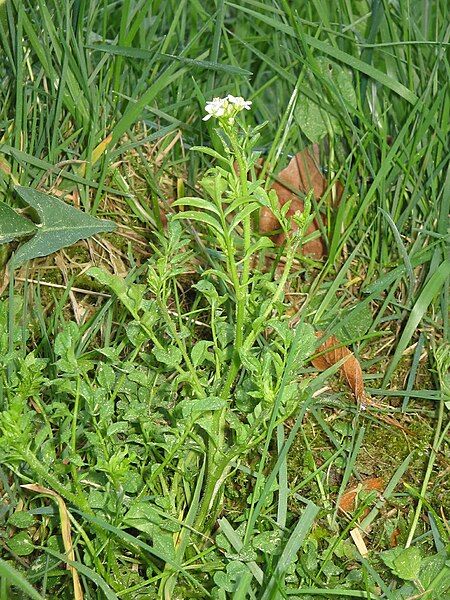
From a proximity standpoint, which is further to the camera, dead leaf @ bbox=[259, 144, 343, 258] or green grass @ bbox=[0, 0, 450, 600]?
dead leaf @ bbox=[259, 144, 343, 258]

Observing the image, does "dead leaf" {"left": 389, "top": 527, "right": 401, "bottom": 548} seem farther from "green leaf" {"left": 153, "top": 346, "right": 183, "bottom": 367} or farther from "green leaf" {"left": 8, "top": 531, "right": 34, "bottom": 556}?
"green leaf" {"left": 8, "top": 531, "right": 34, "bottom": 556}

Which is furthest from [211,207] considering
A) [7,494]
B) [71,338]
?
[7,494]

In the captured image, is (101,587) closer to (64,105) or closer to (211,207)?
(211,207)

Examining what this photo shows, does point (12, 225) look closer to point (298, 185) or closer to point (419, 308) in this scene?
point (298, 185)

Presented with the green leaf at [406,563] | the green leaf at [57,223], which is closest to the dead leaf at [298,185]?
the green leaf at [57,223]

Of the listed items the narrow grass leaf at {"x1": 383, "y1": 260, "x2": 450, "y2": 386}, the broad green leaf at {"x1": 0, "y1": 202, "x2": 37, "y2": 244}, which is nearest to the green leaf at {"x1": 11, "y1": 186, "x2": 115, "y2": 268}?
the broad green leaf at {"x1": 0, "y1": 202, "x2": 37, "y2": 244}

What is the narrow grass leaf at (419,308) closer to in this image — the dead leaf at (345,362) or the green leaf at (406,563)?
the dead leaf at (345,362)
